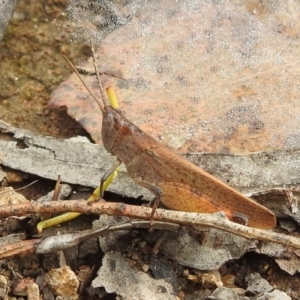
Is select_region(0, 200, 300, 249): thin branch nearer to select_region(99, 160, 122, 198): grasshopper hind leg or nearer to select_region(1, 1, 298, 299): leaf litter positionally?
select_region(99, 160, 122, 198): grasshopper hind leg

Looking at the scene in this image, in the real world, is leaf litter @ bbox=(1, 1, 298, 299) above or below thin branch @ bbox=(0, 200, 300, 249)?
above

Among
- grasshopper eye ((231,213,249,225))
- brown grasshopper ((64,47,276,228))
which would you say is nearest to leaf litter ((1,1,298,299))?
brown grasshopper ((64,47,276,228))

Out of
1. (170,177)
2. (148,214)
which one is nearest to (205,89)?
(170,177)

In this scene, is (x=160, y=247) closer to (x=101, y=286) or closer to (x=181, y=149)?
(x=101, y=286)

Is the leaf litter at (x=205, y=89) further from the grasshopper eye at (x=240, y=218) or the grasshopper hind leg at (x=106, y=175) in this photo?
the grasshopper eye at (x=240, y=218)

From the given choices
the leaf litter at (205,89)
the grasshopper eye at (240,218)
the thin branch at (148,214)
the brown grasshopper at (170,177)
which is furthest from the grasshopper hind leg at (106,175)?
the grasshopper eye at (240,218)

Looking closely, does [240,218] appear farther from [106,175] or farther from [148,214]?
[106,175]

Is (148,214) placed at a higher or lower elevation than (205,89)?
lower

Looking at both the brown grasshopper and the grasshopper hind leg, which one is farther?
the grasshopper hind leg
